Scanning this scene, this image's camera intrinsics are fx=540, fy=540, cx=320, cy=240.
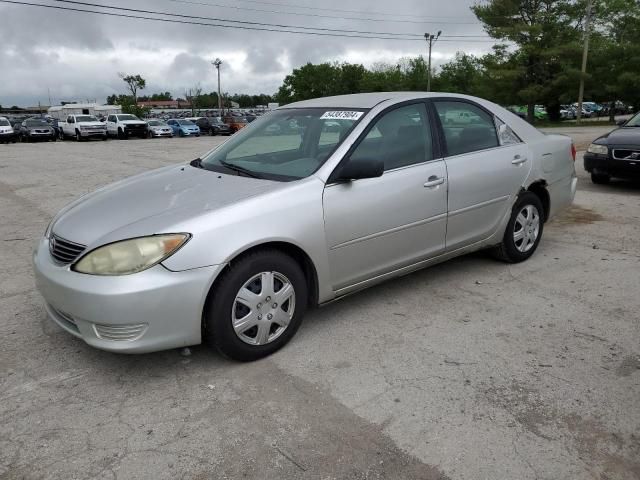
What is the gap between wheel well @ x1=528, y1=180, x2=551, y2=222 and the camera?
4914mm

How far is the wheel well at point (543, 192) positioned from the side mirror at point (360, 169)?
2.11 meters

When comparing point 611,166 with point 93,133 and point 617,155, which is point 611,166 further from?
point 93,133

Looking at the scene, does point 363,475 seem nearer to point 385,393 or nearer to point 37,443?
point 385,393

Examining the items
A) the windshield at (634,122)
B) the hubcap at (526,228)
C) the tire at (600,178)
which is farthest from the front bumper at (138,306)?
the windshield at (634,122)

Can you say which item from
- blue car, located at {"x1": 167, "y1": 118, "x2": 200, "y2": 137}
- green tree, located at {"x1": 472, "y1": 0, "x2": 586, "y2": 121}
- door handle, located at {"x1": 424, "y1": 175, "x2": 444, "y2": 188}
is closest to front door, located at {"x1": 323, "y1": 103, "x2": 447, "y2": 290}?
door handle, located at {"x1": 424, "y1": 175, "x2": 444, "y2": 188}

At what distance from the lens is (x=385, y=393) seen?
113 inches

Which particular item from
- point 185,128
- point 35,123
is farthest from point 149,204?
point 185,128

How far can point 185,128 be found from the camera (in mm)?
39250

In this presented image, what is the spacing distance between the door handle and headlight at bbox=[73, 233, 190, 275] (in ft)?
6.04

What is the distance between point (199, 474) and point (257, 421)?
0.43 metres

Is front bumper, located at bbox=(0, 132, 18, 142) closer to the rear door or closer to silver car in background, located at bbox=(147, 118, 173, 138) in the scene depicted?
silver car in background, located at bbox=(147, 118, 173, 138)

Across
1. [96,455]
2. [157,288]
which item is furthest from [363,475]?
[157,288]

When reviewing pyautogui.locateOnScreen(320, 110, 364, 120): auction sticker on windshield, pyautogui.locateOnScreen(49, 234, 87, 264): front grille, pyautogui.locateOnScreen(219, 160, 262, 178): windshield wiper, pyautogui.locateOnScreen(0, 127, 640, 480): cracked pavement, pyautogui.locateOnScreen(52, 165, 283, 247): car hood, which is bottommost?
pyautogui.locateOnScreen(0, 127, 640, 480): cracked pavement

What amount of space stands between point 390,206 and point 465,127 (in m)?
1.22
